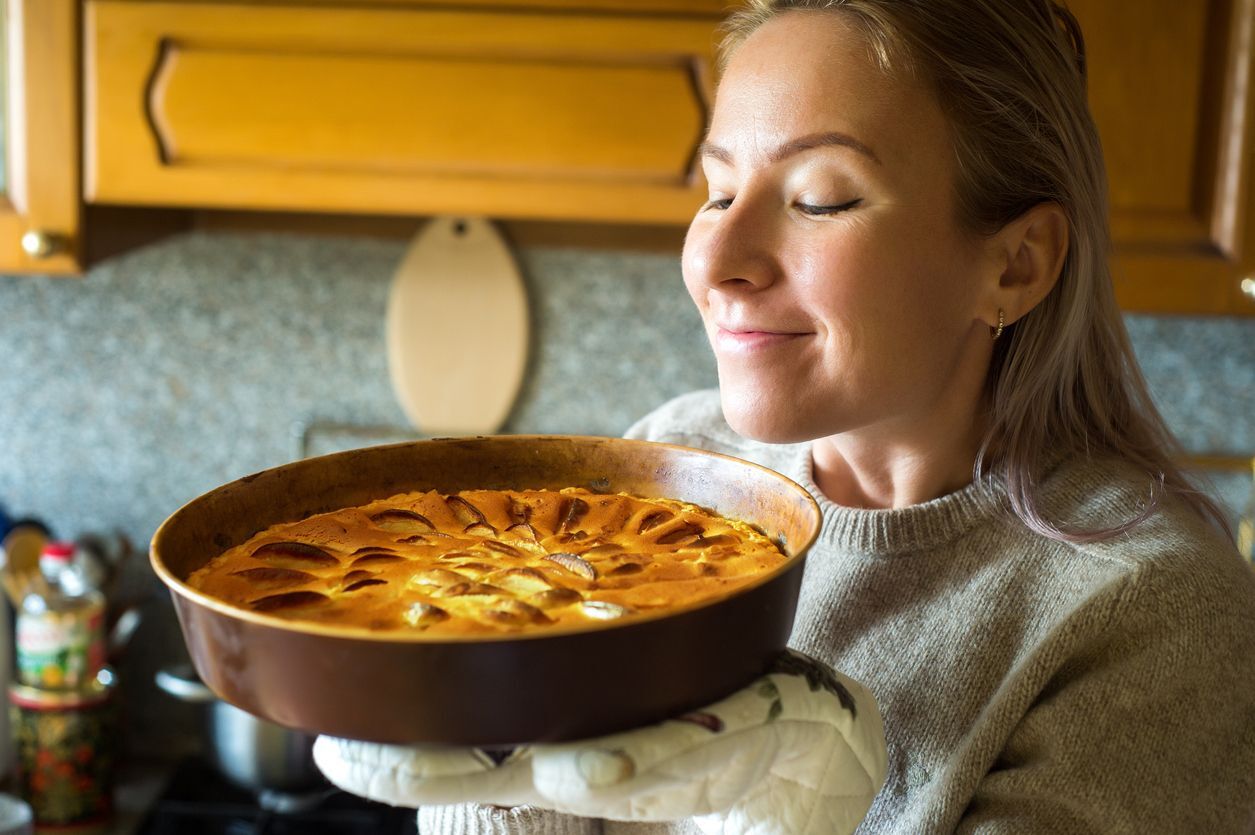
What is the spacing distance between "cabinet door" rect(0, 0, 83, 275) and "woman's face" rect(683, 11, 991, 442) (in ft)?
3.37

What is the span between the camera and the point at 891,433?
3.30 ft

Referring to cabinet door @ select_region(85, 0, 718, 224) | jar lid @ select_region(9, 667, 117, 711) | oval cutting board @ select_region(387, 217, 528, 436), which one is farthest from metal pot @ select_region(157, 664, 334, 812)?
cabinet door @ select_region(85, 0, 718, 224)

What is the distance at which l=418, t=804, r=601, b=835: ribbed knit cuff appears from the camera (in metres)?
0.99

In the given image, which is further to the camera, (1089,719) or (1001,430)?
(1001,430)

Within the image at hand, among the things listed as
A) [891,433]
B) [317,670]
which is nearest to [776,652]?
[317,670]

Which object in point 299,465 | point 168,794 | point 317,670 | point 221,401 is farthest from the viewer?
point 221,401

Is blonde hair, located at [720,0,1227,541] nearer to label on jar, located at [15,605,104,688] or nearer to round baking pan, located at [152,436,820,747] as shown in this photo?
round baking pan, located at [152,436,820,747]

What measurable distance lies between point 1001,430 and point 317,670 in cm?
66

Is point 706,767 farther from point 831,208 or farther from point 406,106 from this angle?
point 406,106

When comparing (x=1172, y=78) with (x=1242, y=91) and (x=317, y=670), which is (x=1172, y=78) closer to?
(x=1242, y=91)

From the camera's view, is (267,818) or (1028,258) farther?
(267,818)

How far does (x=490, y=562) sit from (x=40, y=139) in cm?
115

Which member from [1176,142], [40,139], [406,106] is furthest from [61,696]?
[1176,142]

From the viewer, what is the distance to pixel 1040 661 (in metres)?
0.85
